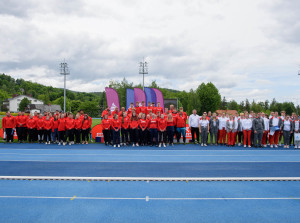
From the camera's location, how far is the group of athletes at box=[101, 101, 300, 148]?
42.6 ft

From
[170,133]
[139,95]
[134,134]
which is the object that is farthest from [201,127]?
[139,95]

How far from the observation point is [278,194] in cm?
555

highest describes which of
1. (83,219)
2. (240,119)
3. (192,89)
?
(192,89)

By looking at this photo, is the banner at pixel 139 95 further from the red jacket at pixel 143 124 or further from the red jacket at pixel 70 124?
the red jacket at pixel 70 124

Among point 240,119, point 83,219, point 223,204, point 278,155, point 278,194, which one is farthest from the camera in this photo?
point 240,119

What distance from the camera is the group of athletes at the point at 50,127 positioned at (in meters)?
13.6

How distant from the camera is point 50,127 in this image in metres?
13.9

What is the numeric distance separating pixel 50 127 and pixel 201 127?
795cm

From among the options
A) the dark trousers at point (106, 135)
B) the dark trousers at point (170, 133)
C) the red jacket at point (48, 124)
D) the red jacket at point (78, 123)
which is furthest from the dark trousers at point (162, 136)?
the red jacket at point (48, 124)

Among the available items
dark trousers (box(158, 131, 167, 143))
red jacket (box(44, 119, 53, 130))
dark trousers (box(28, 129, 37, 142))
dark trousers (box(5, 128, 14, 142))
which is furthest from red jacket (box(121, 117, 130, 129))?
dark trousers (box(5, 128, 14, 142))

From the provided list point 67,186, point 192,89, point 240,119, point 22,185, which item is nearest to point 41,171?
point 22,185

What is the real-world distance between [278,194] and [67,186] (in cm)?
468

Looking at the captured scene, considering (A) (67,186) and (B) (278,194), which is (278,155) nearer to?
(B) (278,194)

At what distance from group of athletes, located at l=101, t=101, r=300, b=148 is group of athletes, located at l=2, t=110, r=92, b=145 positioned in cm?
139
